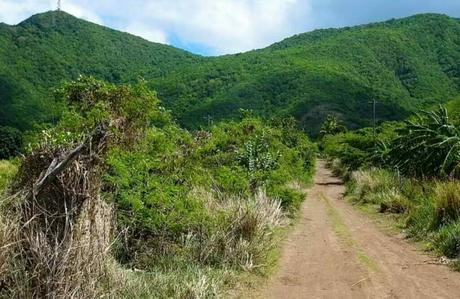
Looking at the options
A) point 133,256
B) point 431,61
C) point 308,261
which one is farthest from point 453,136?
point 431,61

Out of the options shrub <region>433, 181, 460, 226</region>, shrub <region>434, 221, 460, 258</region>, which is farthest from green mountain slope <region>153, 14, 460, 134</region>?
shrub <region>434, 221, 460, 258</region>

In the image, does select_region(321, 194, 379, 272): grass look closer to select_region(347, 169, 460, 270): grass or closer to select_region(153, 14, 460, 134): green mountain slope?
select_region(347, 169, 460, 270): grass

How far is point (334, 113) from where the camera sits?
103m

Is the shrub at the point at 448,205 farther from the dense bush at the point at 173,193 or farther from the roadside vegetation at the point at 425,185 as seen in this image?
the dense bush at the point at 173,193

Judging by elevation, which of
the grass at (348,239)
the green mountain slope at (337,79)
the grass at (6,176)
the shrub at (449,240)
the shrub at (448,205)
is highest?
the green mountain slope at (337,79)

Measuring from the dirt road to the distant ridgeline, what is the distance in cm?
6571

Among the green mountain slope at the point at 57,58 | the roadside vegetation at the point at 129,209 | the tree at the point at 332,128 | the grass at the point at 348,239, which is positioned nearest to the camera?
the roadside vegetation at the point at 129,209

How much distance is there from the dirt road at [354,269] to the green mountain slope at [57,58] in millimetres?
58252

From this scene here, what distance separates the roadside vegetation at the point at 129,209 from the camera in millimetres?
5352

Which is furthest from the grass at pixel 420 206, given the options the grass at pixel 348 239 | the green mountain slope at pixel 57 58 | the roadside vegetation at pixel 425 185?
the green mountain slope at pixel 57 58

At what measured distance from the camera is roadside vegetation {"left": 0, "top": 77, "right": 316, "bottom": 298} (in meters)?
5.35

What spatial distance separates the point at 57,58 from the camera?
376ft

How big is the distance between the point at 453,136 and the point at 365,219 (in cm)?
349

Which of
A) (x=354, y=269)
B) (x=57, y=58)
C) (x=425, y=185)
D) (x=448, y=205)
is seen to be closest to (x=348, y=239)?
(x=448, y=205)
